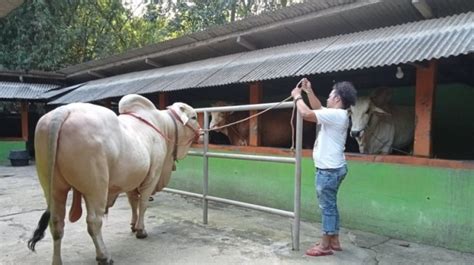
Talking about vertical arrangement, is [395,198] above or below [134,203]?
above

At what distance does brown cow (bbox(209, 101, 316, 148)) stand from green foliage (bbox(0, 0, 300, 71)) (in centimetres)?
726

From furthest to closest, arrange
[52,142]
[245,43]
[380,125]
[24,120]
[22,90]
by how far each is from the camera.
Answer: [24,120]
[22,90]
[245,43]
[380,125]
[52,142]

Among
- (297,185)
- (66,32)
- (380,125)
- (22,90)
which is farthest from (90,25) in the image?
(297,185)

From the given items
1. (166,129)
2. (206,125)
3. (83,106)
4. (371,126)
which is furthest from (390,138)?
(83,106)

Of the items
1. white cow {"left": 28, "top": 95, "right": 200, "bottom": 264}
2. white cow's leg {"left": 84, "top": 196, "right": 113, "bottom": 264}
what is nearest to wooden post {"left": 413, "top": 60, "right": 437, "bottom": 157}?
white cow {"left": 28, "top": 95, "right": 200, "bottom": 264}

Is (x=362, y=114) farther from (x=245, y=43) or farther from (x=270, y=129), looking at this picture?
(x=245, y=43)

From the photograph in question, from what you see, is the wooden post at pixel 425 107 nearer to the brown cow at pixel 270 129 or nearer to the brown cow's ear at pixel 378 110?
the brown cow's ear at pixel 378 110

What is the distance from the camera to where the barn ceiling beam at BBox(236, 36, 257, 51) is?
6248 mm

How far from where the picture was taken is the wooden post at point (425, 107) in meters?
3.76

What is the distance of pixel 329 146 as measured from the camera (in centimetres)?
325

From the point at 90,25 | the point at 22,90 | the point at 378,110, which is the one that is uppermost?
the point at 90,25

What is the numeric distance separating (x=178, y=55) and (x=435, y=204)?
568cm

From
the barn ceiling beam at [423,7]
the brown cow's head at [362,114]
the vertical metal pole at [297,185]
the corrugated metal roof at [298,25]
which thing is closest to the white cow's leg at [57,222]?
the vertical metal pole at [297,185]

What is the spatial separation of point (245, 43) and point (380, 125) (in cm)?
277
